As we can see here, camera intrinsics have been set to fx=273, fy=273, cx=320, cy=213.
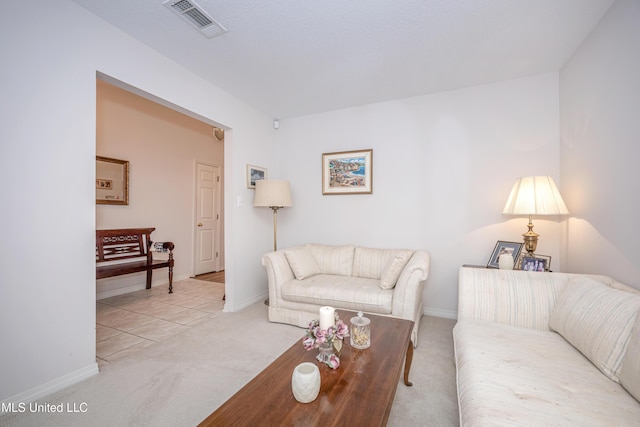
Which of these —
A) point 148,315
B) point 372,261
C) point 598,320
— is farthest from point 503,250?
point 148,315

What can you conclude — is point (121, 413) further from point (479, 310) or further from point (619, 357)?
point (619, 357)

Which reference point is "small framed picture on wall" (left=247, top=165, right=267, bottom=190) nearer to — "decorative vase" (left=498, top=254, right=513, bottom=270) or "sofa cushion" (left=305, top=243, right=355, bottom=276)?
"sofa cushion" (left=305, top=243, right=355, bottom=276)

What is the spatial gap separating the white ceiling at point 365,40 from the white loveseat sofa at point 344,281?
Result: 6.02 ft

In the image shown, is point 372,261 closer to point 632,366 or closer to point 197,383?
point 197,383

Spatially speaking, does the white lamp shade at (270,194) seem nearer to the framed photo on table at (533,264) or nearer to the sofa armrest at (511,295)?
the sofa armrest at (511,295)

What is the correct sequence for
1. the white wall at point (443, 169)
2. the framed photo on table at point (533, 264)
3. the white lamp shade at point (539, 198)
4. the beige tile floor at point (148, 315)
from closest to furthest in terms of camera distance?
1. the white lamp shade at point (539, 198)
2. the framed photo on table at point (533, 264)
3. the beige tile floor at point (148, 315)
4. the white wall at point (443, 169)

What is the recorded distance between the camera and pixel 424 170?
3.22 meters

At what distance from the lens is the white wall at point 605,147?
166 centimetres

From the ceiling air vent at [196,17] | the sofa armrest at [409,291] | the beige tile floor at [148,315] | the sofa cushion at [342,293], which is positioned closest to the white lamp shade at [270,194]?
the sofa cushion at [342,293]

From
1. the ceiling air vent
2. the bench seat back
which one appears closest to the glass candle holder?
the ceiling air vent

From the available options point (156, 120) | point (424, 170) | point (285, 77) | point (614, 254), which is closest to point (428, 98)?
point (424, 170)

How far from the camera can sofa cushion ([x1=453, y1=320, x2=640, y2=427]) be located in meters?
0.99

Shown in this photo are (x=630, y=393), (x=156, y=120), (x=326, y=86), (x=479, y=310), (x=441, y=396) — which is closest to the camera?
(x=630, y=393)

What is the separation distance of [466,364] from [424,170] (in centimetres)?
229
